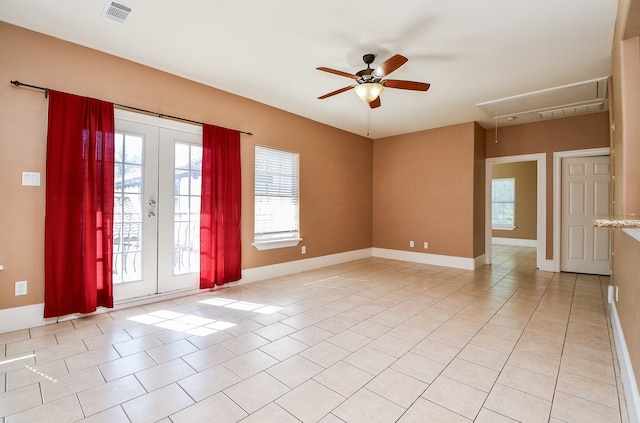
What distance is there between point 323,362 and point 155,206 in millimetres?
2718

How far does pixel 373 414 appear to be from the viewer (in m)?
1.69

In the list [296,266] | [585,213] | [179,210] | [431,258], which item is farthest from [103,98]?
[585,213]

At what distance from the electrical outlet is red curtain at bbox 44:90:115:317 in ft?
0.52

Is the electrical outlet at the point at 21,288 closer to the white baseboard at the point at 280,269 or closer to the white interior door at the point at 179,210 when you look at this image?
the white baseboard at the point at 280,269

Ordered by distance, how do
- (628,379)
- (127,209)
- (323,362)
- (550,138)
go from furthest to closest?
(550,138)
(127,209)
(323,362)
(628,379)

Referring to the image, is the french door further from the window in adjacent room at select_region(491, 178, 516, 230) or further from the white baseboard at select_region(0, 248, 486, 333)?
the window in adjacent room at select_region(491, 178, 516, 230)

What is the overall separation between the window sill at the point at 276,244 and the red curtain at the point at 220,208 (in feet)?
1.38

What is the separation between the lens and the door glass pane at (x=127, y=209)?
132 inches

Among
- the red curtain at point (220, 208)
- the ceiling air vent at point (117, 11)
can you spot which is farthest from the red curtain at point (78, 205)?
the red curtain at point (220, 208)

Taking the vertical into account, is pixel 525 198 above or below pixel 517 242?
above

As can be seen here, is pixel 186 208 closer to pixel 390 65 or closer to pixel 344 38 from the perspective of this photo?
pixel 344 38

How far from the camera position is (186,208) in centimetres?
394

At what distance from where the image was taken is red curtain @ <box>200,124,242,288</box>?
4008 mm

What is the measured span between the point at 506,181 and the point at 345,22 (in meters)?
8.64
